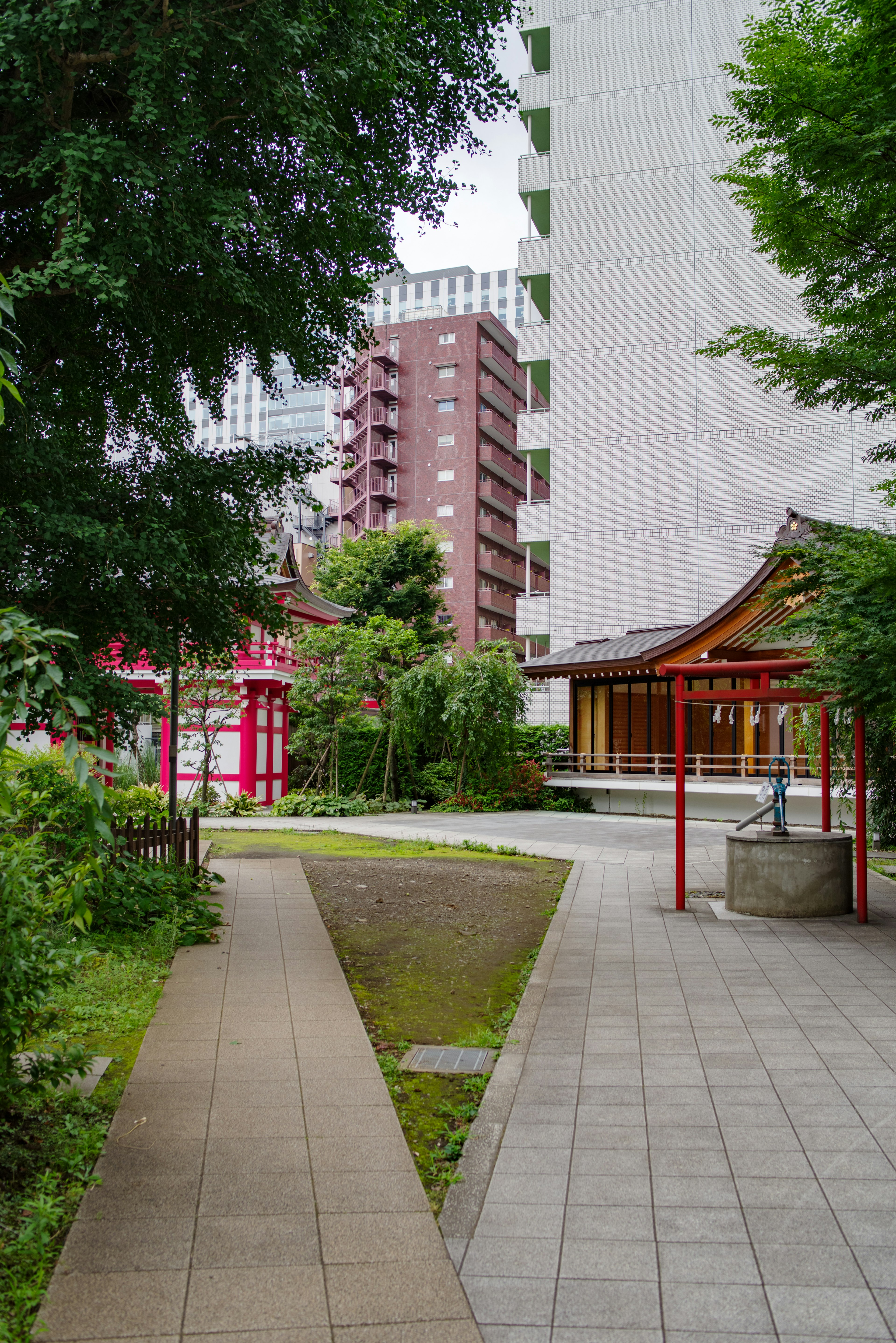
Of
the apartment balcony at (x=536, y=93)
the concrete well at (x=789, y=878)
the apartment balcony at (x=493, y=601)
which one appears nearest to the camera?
the concrete well at (x=789, y=878)

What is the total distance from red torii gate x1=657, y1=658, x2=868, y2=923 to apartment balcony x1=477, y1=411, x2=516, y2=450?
52.6 meters

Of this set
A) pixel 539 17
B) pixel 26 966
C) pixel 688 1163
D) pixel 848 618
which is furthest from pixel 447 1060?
pixel 539 17

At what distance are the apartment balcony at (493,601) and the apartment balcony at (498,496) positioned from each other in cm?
479

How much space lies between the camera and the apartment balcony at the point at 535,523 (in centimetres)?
3155

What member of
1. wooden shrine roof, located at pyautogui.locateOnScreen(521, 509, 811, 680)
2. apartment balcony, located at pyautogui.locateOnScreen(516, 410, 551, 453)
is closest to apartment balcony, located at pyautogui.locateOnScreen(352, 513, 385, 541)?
apartment balcony, located at pyautogui.locateOnScreen(516, 410, 551, 453)

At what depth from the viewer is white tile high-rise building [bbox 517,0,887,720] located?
29.0m

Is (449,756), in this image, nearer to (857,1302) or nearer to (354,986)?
(354,986)

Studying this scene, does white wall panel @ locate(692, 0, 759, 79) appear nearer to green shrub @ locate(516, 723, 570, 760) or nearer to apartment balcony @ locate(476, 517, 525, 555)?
green shrub @ locate(516, 723, 570, 760)

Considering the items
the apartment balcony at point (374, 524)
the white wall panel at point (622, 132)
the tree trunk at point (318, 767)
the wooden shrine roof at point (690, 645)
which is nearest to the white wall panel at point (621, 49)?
the white wall panel at point (622, 132)

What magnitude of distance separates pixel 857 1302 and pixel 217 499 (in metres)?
7.69

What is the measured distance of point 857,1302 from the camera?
304 cm

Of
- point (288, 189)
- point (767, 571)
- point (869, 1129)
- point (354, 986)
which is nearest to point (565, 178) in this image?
point (767, 571)

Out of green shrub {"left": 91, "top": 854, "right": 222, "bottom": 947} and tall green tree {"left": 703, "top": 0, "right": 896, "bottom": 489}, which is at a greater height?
tall green tree {"left": 703, "top": 0, "right": 896, "bottom": 489}

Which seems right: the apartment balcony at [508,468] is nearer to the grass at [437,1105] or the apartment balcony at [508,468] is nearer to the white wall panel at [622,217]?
the white wall panel at [622,217]
